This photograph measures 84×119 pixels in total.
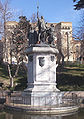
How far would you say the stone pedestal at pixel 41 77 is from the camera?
49.8 feet

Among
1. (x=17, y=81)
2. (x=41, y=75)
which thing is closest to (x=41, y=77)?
(x=41, y=75)

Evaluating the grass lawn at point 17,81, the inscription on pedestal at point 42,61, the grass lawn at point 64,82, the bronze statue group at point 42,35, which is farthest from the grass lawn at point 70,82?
the inscription on pedestal at point 42,61

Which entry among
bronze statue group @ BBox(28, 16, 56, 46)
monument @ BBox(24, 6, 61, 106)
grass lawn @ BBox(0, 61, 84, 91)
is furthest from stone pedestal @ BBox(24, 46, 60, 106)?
grass lawn @ BBox(0, 61, 84, 91)

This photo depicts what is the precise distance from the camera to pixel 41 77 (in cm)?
1580

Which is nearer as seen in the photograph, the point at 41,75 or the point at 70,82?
the point at 41,75

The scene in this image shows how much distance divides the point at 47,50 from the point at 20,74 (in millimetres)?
22024

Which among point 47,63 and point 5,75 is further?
point 5,75

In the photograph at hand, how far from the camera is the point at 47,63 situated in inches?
629

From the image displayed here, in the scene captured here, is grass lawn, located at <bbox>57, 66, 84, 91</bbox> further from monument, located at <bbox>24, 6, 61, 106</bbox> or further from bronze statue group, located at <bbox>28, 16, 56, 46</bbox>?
monument, located at <bbox>24, 6, 61, 106</bbox>

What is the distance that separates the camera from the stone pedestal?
15188 millimetres

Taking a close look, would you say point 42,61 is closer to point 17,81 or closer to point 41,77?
point 41,77

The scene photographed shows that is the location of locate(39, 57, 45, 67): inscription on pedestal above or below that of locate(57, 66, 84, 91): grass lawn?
above

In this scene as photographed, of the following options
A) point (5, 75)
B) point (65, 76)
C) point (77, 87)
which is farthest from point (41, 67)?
point (5, 75)

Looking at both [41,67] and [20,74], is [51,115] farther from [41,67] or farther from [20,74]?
[20,74]
